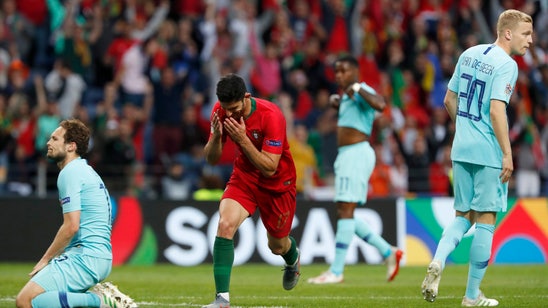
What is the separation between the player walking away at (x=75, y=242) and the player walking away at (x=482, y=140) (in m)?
3.12

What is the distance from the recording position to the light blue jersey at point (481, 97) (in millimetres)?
9719

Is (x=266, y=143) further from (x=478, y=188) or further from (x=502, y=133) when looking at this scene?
(x=502, y=133)

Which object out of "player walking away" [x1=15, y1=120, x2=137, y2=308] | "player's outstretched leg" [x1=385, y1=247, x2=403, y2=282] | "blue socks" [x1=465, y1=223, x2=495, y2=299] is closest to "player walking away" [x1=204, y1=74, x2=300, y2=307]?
"player walking away" [x1=15, y1=120, x2=137, y2=308]

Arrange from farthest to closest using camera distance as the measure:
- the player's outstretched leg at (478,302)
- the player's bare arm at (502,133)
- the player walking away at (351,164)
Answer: the player walking away at (351,164), the player's outstretched leg at (478,302), the player's bare arm at (502,133)

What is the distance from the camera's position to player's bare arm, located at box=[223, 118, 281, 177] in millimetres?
9391

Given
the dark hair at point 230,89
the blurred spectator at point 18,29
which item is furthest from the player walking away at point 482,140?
the blurred spectator at point 18,29

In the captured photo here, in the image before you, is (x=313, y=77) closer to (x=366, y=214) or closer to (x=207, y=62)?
(x=207, y=62)

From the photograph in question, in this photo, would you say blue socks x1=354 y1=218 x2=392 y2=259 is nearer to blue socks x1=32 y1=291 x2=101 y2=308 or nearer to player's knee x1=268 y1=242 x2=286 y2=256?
player's knee x1=268 y1=242 x2=286 y2=256

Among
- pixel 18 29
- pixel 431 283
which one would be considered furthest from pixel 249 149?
pixel 18 29

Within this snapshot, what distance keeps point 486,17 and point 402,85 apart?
12.0 feet

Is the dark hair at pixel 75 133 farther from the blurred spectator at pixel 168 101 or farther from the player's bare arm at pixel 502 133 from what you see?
the blurred spectator at pixel 168 101

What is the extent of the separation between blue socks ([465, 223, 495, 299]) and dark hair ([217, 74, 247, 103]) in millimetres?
2644

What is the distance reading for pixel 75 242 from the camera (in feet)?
29.1

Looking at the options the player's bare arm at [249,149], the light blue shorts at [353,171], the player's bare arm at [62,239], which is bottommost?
the player's bare arm at [62,239]
